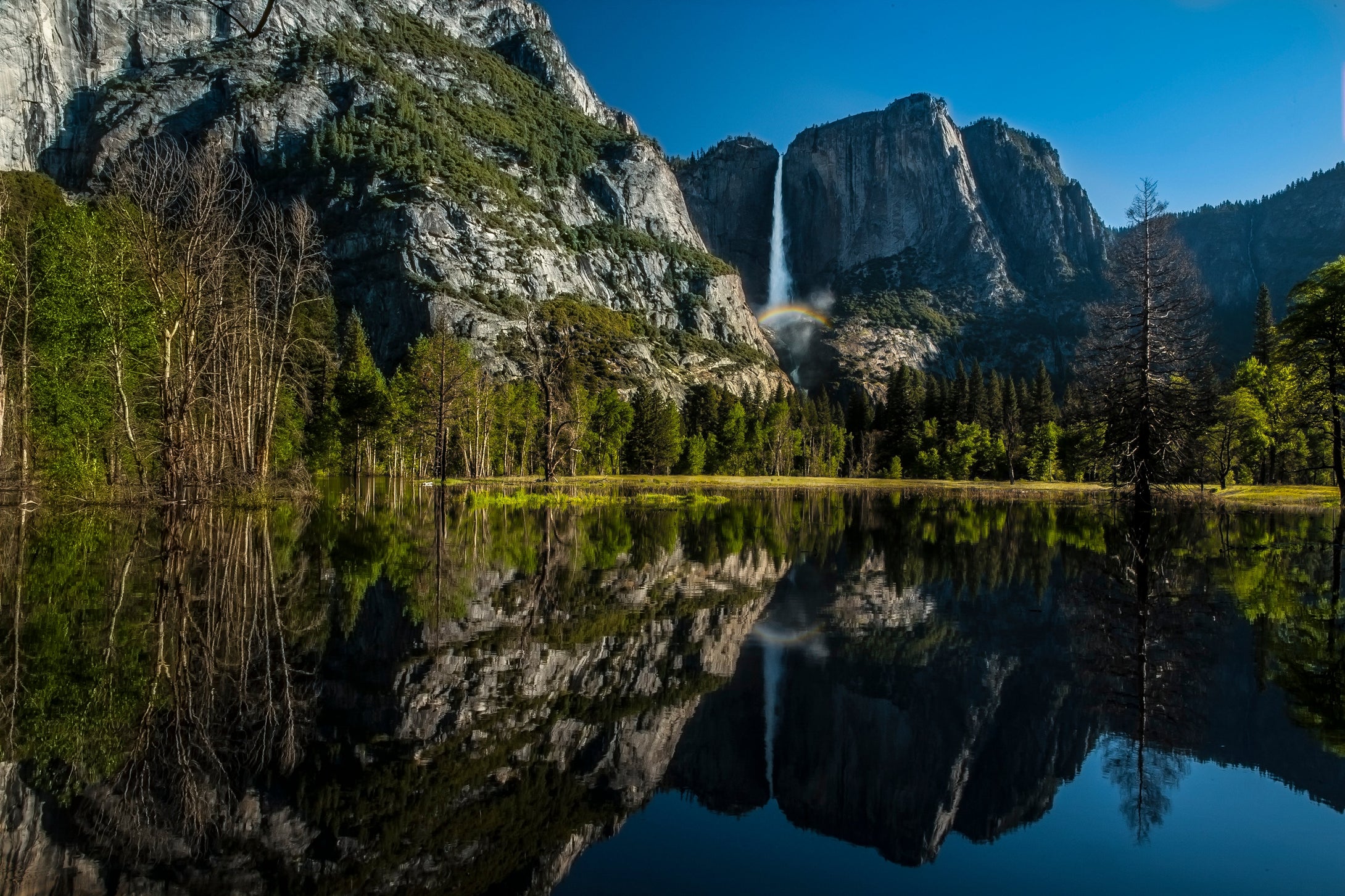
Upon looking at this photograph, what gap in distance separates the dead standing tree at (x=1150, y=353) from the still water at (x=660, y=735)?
600 inches

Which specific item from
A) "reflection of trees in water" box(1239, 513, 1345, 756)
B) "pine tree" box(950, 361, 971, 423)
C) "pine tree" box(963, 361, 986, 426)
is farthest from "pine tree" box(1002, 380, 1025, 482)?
"reflection of trees in water" box(1239, 513, 1345, 756)

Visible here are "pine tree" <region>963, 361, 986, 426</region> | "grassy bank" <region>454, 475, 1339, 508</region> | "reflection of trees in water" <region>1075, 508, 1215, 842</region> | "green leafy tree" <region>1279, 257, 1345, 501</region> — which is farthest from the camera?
"pine tree" <region>963, 361, 986, 426</region>

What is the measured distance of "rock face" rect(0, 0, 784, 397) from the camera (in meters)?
124

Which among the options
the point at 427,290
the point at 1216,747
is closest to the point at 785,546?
the point at 1216,747

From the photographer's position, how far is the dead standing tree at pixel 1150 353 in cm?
2883

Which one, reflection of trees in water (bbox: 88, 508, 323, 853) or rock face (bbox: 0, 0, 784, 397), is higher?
rock face (bbox: 0, 0, 784, 397)

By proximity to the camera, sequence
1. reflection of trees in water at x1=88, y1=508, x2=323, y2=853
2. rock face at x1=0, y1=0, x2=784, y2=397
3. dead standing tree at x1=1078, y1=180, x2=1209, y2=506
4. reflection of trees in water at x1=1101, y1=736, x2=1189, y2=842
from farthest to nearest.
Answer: rock face at x1=0, y1=0, x2=784, y2=397, dead standing tree at x1=1078, y1=180, x2=1209, y2=506, reflection of trees in water at x1=1101, y1=736, x2=1189, y2=842, reflection of trees in water at x1=88, y1=508, x2=323, y2=853

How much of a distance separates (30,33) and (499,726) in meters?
172

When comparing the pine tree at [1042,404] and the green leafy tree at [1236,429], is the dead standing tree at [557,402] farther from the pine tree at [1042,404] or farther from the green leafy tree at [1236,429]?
the pine tree at [1042,404]

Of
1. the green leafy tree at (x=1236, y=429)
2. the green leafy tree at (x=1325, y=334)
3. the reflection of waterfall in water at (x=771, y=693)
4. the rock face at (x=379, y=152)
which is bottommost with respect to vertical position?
the reflection of waterfall in water at (x=771, y=693)

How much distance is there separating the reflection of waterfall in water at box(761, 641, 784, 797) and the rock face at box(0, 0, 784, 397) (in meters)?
112

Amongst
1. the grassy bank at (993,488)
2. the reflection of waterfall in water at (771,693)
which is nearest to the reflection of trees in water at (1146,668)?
the reflection of waterfall in water at (771,693)

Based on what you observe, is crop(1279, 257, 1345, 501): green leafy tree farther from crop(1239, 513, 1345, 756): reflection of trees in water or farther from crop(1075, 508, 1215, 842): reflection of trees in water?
crop(1075, 508, 1215, 842): reflection of trees in water

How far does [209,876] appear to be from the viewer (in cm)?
444
